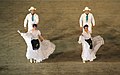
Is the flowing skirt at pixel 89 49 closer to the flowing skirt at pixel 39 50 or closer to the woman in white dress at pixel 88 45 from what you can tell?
the woman in white dress at pixel 88 45

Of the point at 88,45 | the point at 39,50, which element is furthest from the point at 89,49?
the point at 39,50

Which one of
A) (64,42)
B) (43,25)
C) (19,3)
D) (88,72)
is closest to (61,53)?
(64,42)

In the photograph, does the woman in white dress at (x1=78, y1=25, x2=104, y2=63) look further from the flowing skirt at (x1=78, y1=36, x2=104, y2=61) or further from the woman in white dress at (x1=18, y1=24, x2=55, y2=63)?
the woman in white dress at (x1=18, y1=24, x2=55, y2=63)

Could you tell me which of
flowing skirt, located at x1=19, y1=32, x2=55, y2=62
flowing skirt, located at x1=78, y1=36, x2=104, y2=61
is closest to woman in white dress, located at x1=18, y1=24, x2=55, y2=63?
flowing skirt, located at x1=19, y1=32, x2=55, y2=62

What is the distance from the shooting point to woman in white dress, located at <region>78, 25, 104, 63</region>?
8.76 meters

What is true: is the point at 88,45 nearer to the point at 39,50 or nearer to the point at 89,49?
the point at 89,49

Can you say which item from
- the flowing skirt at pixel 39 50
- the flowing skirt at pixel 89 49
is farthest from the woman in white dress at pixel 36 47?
the flowing skirt at pixel 89 49

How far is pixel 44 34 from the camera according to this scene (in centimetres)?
1043

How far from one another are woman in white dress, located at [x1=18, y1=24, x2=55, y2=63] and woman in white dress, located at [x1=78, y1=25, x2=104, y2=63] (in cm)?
93

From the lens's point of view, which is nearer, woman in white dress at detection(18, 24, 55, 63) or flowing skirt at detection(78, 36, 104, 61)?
woman in white dress at detection(18, 24, 55, 63)

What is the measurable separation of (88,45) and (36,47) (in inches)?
53.5

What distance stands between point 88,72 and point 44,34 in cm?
255

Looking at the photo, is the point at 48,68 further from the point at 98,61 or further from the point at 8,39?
the point at 8,39

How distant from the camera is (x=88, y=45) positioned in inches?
346
